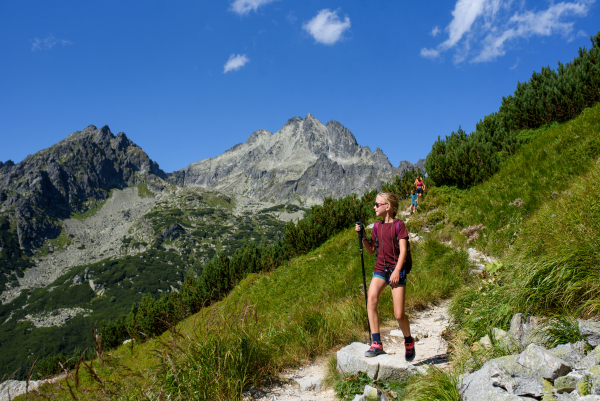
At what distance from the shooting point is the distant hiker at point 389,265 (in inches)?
187

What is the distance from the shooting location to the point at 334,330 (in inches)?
256

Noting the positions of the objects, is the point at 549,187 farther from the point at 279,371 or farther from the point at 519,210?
the point at 279,371

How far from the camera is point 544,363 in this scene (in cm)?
294

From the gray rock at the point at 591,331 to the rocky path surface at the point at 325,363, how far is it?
1.85 m

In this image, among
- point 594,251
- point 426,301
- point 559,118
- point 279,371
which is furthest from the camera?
point 559,118

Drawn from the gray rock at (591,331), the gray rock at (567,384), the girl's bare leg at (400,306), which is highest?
the girl's bare leg at (400,306)

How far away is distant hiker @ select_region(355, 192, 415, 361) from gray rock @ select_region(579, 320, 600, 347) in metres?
2.03

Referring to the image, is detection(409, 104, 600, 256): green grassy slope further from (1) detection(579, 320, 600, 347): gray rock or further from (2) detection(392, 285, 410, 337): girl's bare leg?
(1) detection(579, 320, 600, 347): gray rock

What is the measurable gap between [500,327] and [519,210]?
6.88m

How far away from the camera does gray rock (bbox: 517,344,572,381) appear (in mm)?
2867

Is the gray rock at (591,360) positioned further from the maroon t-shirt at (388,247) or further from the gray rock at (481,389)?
the maroon t-shirt at (388,247)

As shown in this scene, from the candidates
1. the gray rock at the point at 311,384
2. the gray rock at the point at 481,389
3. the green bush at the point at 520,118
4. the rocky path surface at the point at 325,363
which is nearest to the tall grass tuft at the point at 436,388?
the gray rock at the point at 481,389

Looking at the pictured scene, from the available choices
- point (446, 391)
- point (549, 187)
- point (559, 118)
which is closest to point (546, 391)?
point (446, 391)

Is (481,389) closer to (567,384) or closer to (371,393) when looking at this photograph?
(567,384)
